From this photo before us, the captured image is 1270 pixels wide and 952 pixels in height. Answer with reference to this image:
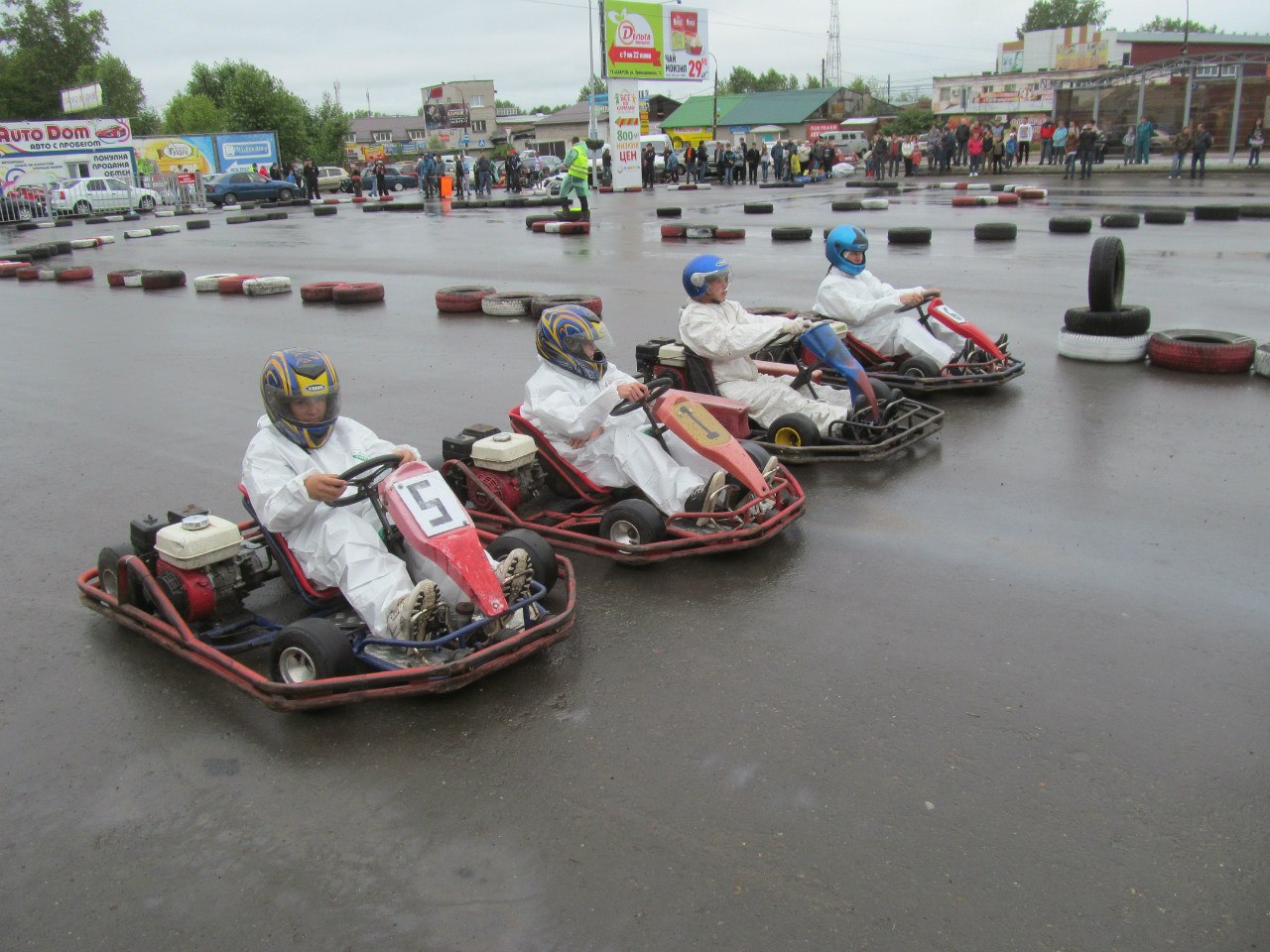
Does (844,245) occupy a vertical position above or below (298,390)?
above

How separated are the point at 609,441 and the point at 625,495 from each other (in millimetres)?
303

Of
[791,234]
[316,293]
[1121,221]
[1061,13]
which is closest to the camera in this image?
[316,293]

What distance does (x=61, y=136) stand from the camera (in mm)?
40656

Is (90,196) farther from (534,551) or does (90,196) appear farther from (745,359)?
(534,551)

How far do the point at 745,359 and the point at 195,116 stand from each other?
7788 cm

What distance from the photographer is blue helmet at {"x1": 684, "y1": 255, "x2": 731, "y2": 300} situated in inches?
235

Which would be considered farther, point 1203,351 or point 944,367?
point 1203,351

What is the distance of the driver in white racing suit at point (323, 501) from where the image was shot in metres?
3.75

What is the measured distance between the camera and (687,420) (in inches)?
195

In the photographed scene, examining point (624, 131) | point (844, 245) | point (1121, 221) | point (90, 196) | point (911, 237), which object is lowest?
point (911, 237)

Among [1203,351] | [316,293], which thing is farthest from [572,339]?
[316,293]

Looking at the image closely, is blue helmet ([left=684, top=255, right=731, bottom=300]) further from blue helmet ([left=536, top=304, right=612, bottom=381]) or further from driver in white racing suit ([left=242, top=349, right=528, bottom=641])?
driver in white racing suit ([left=242, top=349, right=528, bottom=641])

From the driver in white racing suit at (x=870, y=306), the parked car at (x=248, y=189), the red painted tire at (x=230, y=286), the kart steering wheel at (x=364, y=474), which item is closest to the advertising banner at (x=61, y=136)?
the parked car at (x=248, y=189)

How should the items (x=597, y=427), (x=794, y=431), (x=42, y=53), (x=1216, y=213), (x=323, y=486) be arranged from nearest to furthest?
1. (x=323, y=486)
2. (x=597, y=427)
3. (x=794, y=431)
4. (x=1216, y=213)
5. (x=42, y=53)
